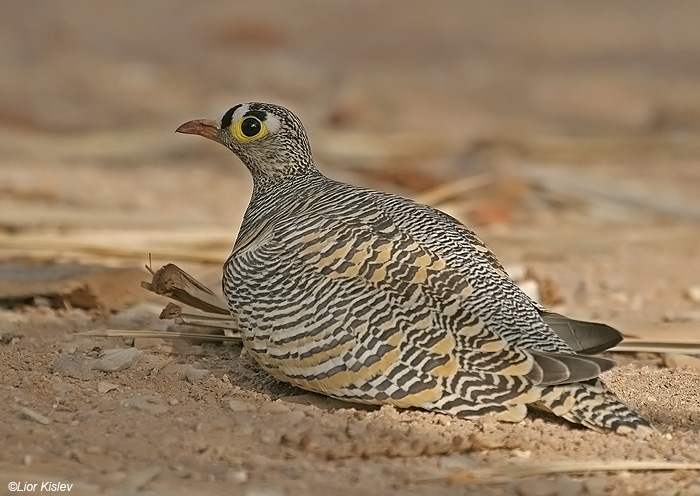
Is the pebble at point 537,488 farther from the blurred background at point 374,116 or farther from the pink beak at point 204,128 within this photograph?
the blurred background at point 374,116

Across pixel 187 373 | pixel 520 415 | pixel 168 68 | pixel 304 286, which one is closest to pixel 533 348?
pixel 520 415

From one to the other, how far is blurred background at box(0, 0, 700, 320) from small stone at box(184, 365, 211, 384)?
2080mm

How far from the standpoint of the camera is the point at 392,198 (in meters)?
4.64

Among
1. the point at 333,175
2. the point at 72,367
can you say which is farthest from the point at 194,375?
the point at 333,175

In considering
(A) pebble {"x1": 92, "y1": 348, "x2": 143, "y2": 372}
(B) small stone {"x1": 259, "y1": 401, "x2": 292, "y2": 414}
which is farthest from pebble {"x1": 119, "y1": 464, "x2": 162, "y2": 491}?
(A) pebble {"x1": 92, "y1": 348, "x2": 143, "y2": 372}

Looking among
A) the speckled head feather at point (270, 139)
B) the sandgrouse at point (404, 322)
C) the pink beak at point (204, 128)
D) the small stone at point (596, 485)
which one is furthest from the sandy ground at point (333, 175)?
the pink beak at point (204, 128)

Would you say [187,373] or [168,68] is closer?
[187,373]

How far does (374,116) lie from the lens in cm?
1202

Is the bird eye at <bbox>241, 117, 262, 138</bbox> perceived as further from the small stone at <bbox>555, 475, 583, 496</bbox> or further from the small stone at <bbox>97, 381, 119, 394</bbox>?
the small stone at <bbox>555, 475, 583, 496</bbox>

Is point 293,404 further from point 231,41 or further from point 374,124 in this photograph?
point 231,41

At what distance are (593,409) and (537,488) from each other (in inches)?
21.3

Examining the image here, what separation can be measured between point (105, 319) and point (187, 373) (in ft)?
3.69

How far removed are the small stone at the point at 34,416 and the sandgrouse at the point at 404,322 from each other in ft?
2.73

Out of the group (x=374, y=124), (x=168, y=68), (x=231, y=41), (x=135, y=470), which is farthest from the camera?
(x=231, y=41)
